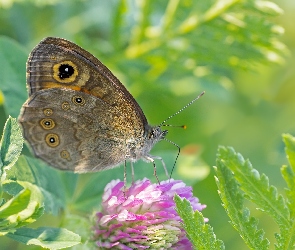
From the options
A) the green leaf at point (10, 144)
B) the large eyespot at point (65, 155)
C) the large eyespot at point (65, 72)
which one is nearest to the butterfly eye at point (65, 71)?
the large eyespot at point (65, 72)

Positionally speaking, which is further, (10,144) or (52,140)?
(52,140)

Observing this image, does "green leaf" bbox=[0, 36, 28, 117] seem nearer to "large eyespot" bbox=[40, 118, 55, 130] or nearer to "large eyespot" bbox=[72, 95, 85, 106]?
"large eyespot" bbox=[40, 118, 55, 130]

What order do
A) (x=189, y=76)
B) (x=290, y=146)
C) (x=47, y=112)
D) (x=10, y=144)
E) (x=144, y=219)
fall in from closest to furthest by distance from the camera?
1. (x=290, y=146)
2. (x=10, y=144)
3. (x=144, y=219)
4. (x=47, y=112)
5. (x=189, y=76)

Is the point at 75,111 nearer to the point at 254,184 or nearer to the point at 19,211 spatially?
the point at 19,211

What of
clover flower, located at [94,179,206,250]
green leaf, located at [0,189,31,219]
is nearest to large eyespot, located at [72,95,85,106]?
clover flower, located at [94,179,206,250]

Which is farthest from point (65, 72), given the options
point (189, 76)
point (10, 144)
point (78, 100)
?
point (189, 76)

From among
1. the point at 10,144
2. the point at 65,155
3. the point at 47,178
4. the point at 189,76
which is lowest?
the point at 10,144
